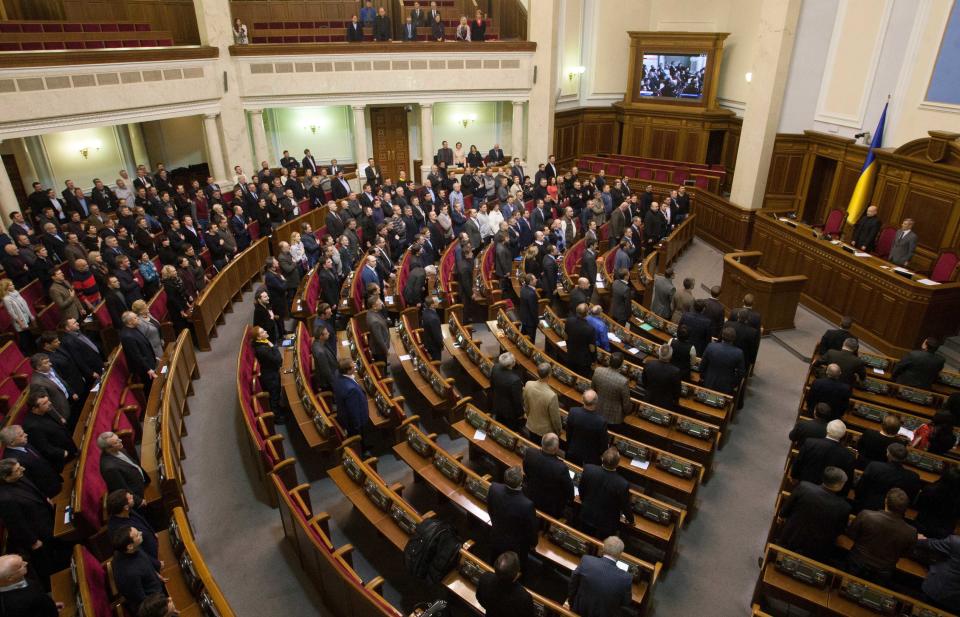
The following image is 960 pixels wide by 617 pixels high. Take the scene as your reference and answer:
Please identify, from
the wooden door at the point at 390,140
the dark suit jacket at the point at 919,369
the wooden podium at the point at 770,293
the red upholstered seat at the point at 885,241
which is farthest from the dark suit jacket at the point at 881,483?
the wooden door at the point at 390,140

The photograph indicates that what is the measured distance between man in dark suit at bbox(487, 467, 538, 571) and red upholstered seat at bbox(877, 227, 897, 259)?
8.91 metres

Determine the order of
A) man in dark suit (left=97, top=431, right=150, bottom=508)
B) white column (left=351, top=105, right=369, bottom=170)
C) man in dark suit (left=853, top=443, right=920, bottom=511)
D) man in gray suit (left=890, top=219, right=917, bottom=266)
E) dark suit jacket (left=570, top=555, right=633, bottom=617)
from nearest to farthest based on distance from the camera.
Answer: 1. dark suit jacket (left=570, top=555, right=633, bottom=617)
2. man in dark suit (left=97, top=431, right=150, bottom=508)
3. man in dark suit (left=853, top=443, right=920, bottom=511)
4. man in gray suit (left=890, top=219, right=917, bottom=266)
5. white column (left=351, top=105, right=369, bottom=170)

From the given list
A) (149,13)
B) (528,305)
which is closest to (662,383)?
(528,305)

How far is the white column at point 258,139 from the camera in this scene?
45.9ft

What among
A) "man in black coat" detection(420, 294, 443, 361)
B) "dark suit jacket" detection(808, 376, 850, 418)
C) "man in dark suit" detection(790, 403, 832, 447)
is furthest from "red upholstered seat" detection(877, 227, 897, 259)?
"man in black coat" detection(420, 294, 443, 361)

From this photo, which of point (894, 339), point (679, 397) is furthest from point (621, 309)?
point (894, 339)

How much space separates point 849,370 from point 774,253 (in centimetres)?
575

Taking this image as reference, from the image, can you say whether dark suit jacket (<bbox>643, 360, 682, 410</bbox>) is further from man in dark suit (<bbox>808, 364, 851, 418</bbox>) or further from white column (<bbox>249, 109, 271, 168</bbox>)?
white column (<bbox>249, 109, 271, 168</bbox>)

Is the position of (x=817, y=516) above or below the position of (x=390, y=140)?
below

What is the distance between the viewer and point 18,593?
312 cm

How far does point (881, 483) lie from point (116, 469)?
A: 5729 mm

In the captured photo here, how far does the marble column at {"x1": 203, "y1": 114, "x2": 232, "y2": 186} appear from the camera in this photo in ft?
43.1

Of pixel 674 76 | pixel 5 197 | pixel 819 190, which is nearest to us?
pixel 5 197

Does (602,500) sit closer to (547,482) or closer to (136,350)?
(547,482)
